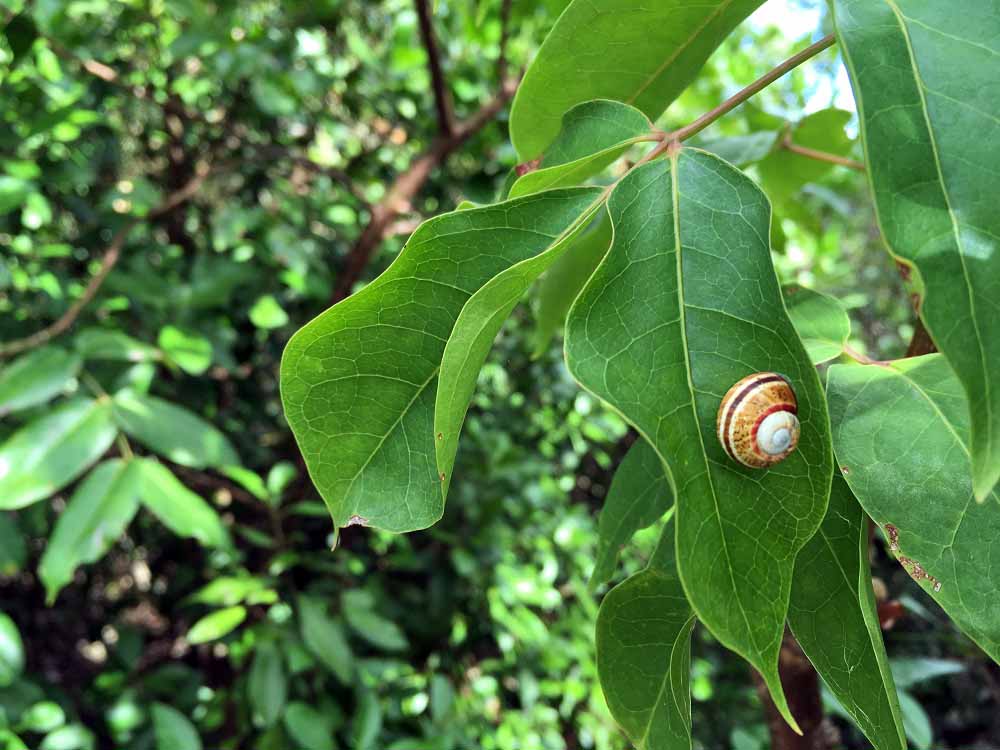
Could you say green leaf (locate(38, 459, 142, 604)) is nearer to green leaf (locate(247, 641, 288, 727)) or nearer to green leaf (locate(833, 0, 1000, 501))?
green leaf (locate(247, 641, 288, 727))

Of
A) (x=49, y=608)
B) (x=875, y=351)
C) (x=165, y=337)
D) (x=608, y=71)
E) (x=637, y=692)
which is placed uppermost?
(x=608, y=71)

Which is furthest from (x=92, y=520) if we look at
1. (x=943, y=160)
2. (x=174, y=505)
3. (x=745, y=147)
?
(x=943, y=160)

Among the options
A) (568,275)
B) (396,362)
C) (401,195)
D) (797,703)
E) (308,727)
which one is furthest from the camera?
(401,195)

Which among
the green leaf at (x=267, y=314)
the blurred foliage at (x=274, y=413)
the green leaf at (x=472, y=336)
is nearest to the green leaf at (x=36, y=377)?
the blurred foliage at (x=274, y=413)

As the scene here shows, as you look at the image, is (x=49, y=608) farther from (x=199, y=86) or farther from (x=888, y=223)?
(x=888, y=223)

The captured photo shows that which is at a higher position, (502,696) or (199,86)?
(199,86)

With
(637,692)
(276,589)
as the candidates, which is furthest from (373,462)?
(276,589)

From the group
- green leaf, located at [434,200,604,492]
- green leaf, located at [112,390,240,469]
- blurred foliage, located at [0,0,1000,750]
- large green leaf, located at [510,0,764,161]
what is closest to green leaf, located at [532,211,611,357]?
large green leaf, located at [510,0,764,161]

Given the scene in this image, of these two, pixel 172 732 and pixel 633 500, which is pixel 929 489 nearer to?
pixel 633 500
